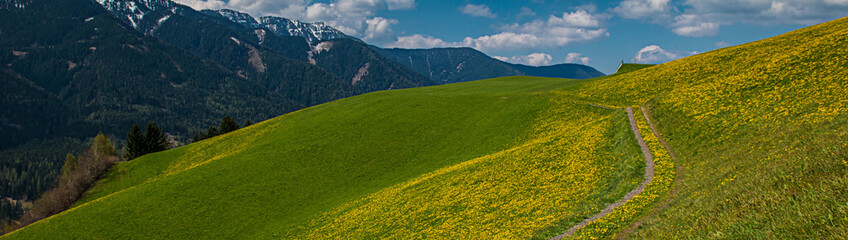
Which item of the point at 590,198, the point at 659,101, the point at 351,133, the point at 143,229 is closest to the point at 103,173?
the point at 143,229

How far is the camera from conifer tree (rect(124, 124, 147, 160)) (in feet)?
370

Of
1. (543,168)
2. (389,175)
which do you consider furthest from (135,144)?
(543,168)

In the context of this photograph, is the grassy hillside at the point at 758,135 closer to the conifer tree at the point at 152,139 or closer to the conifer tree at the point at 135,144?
the conifer tree at the point at 152,139

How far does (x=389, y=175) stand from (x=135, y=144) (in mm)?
94646

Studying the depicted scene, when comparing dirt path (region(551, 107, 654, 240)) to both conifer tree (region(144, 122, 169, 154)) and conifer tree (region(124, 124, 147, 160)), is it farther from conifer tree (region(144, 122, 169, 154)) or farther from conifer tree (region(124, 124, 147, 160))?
conifer tree (region(124, 124, 147, 160))

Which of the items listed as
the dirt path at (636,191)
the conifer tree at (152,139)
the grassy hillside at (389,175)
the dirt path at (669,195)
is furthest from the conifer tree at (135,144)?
the dirt path at (669,195)

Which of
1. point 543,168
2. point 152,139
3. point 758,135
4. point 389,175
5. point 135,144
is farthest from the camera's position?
point 152,139

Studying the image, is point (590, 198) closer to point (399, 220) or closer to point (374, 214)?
point (399, 220)

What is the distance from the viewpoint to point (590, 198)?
2814 centimetres

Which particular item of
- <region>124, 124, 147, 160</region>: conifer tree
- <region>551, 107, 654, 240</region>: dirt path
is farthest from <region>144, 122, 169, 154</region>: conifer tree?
<region>551, 107, 654, 240</region>: dirt path

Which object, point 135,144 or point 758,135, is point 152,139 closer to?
point 135,144

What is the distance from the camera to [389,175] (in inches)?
2199

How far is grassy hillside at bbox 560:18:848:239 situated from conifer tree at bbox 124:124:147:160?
118631 millimetres

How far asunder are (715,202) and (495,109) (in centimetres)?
5409
